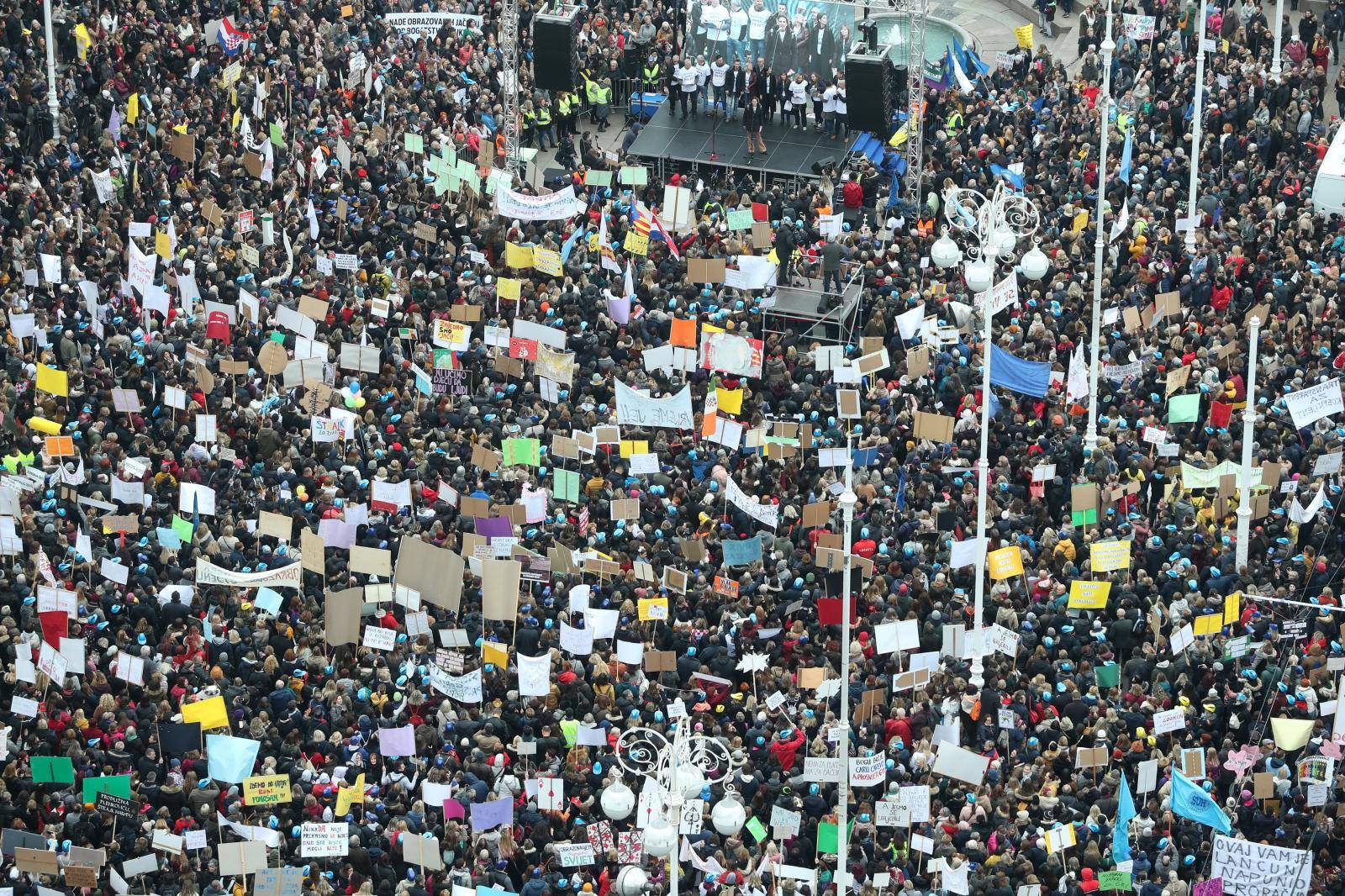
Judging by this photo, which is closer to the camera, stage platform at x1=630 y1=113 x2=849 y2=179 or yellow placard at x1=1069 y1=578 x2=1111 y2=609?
yellow placard at x1=1069 y1=578 x2=1111 y2=609

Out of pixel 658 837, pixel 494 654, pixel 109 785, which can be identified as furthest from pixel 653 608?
pixel 658 837

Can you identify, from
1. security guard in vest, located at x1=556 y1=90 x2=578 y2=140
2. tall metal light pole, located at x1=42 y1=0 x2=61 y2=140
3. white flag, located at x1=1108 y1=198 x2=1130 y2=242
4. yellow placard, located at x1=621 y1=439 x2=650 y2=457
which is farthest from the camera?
security guard in vest, located at x1=556 y1=90 x2=578 y2=140

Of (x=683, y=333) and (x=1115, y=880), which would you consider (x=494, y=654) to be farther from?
(x=683, y=333)

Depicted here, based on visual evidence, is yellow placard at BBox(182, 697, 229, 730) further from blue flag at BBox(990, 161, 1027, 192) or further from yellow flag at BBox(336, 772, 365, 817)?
blue flag at BBox(990, 161, 1027, 192)

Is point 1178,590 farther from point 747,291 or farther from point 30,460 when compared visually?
point 30,460

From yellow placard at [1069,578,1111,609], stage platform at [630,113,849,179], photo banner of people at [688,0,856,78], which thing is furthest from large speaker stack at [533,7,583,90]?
yellow placard at [1069,578,1111,609]

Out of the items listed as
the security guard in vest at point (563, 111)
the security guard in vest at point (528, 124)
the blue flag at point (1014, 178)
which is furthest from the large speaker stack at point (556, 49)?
the blue flag at point (1014, 178)

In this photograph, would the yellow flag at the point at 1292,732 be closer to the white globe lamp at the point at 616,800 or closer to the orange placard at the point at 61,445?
the white globe lamp at the point at 616,800
